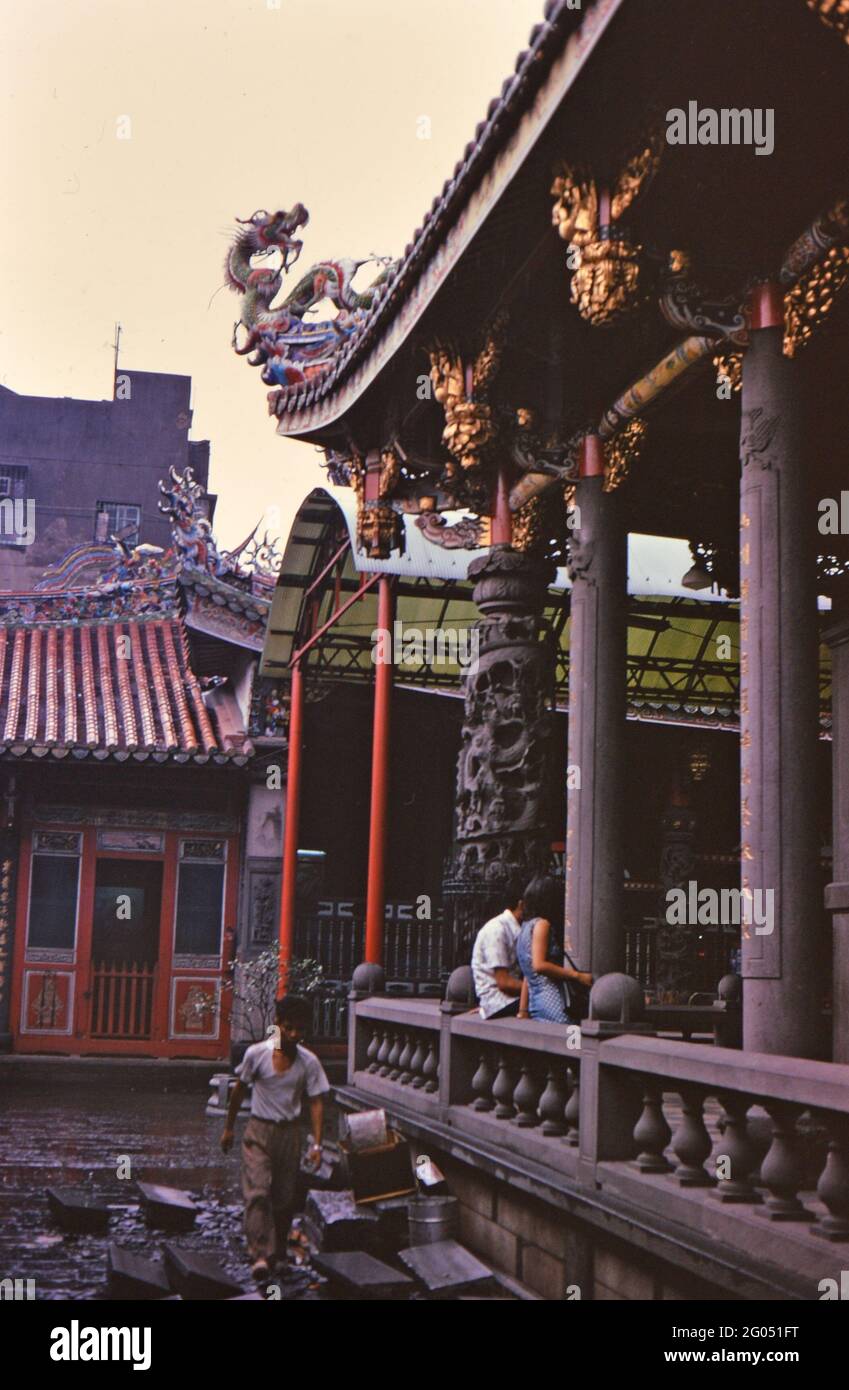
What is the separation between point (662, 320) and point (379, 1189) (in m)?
4.63

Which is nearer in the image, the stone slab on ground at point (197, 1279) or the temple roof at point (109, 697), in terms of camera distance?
the stone slab on ground at point (197, 1279)

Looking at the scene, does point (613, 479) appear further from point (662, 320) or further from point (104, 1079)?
point (104, 1079)

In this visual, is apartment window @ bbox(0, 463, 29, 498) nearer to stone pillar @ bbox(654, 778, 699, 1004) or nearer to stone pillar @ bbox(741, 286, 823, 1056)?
stone pillar @ bbox(654, 778, 699, 1004)

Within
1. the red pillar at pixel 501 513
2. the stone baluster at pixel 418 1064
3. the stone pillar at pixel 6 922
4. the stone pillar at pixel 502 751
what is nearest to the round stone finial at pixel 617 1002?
the stone pillar at pixel 502 751

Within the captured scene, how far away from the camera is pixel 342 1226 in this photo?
25.5ft

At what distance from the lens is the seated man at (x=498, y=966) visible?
810 cm

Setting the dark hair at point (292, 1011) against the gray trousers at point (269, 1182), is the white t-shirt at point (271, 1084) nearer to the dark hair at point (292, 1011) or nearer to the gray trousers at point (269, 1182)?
the gray trousers at point (269, 1182)

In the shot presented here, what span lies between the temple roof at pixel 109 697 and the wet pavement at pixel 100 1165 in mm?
3983

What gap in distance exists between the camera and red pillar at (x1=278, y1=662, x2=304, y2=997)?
17.3 metres

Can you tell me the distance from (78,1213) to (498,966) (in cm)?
261

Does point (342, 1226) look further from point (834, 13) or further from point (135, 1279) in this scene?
point (834, 13)

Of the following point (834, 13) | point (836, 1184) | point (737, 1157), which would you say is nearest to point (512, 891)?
point (737, 1157)

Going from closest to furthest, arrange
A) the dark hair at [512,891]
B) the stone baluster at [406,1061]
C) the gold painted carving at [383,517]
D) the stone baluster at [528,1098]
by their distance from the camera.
A: the stone baluster at [528,1098]
the dark hair at [512,891]
the stone baluster at [406,1061]
the gold painted carving at [383,517]
